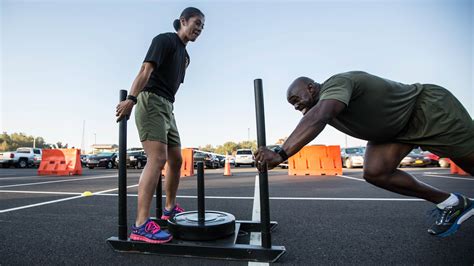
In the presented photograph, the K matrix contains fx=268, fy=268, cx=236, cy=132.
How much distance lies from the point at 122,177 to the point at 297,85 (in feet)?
5.20

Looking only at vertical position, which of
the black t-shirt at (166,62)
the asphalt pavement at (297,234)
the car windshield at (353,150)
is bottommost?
the asphalt pavement at (297,234)

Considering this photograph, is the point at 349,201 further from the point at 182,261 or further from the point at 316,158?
the point at 316,158

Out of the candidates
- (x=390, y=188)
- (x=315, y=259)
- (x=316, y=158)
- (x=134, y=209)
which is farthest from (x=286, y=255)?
(x=316, y=158)

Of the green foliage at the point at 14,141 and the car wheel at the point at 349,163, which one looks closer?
the car wheel at the point at 349,163

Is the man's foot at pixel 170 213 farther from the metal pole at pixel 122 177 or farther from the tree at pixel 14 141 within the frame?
the tree at pixel 14 141

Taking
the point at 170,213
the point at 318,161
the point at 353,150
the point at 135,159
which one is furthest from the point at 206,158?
the point at 170,213

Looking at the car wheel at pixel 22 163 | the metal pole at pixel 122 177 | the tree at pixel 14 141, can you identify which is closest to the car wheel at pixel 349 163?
the metal pole at pixel 122 177

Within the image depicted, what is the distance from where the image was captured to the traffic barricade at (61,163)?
11.7m

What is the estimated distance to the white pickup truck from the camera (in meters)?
20.4

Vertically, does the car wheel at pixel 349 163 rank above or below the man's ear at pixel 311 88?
below

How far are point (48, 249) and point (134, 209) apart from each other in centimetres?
165

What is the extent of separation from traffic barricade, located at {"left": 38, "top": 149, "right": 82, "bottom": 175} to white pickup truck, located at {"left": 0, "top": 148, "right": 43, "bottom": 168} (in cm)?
1197

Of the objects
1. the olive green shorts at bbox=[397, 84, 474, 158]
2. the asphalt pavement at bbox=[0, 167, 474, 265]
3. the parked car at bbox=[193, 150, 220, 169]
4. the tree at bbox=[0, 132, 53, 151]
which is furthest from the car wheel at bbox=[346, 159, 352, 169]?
the tree at bbox=[0, 132, 53, 151]

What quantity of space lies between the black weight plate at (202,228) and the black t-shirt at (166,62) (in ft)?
3.67
